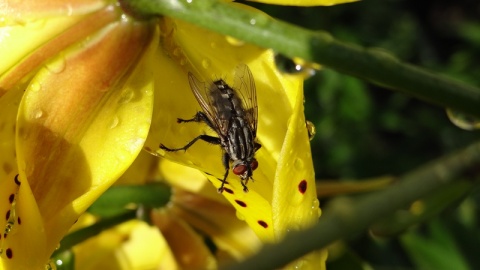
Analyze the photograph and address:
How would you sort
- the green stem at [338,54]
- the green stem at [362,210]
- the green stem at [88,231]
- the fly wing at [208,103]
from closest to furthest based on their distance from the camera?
the green stem at [362,210] < the green stem at [338,54] < the fly wing at [208,103] < the green stem at [88,231]

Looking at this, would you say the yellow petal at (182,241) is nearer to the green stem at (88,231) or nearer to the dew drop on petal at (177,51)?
the green stem at (88,231)

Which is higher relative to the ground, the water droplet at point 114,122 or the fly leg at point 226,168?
the water droplet at point 114,122

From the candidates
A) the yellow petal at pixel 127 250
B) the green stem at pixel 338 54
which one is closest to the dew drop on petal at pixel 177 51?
the green stem at pixel 338 54

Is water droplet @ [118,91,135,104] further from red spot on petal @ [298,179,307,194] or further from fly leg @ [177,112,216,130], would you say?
red spot on petal @ [298,179,307,194]

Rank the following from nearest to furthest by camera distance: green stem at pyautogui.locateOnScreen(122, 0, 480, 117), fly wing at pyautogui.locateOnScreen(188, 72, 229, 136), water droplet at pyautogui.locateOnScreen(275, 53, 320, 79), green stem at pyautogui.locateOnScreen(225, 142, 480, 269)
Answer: green stem at pyautogui.locateOnScreen(225, 142, 480, 269) → green stem at pyautogui.locateOnScreen(122, 0, 480, 117) → water droplet at pyautogui.locateOnScreen(275, 53, 320, 79) → fly wing at pyautogui.locateOnScreen(188, 72, 229, 136)

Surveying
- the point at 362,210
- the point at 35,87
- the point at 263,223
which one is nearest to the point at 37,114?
the point at 35,87

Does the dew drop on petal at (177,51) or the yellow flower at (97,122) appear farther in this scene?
the dew drop on petal at (177,51)

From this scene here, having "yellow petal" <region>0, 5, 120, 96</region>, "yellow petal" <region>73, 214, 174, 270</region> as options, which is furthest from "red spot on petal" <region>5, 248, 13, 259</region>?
"yellow petal" <region>73, 214, 174, 270</region>
